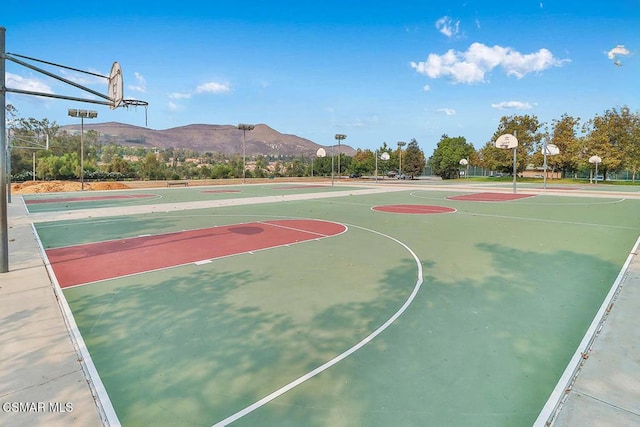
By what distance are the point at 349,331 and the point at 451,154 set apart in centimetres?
5685

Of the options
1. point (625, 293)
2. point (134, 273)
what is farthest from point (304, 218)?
point (625, 293)

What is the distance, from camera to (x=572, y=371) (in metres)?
3.29

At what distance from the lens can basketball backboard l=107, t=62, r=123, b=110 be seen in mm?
7406

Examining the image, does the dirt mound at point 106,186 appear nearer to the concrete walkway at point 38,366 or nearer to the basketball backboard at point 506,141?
the concrete walkway at point 38,366

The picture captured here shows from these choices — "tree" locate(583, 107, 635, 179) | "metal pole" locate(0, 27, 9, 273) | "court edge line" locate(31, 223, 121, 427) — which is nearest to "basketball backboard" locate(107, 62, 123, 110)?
"metal pole" locate(0, 27, 9, 273)

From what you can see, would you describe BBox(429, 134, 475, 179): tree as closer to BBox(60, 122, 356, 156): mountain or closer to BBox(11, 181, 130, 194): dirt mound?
BBox(11, 181, 130, 194): dirt mound

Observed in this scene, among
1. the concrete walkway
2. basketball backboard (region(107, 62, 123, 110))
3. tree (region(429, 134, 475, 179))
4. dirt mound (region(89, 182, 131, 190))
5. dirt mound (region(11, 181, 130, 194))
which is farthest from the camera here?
tree (region(429, 134, 475, 179))

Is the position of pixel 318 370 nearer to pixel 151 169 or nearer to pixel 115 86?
pixel 115 86

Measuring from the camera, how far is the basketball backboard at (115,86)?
7406 mm

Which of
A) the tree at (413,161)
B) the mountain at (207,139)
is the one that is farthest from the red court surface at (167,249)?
the mountain at (207,139)

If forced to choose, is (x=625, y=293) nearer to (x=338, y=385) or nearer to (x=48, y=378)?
(x=338, y=385)

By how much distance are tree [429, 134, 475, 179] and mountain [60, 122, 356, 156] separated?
54172mm

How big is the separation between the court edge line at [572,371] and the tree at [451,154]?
5404 centimetres

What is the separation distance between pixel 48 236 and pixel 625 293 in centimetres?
1242
